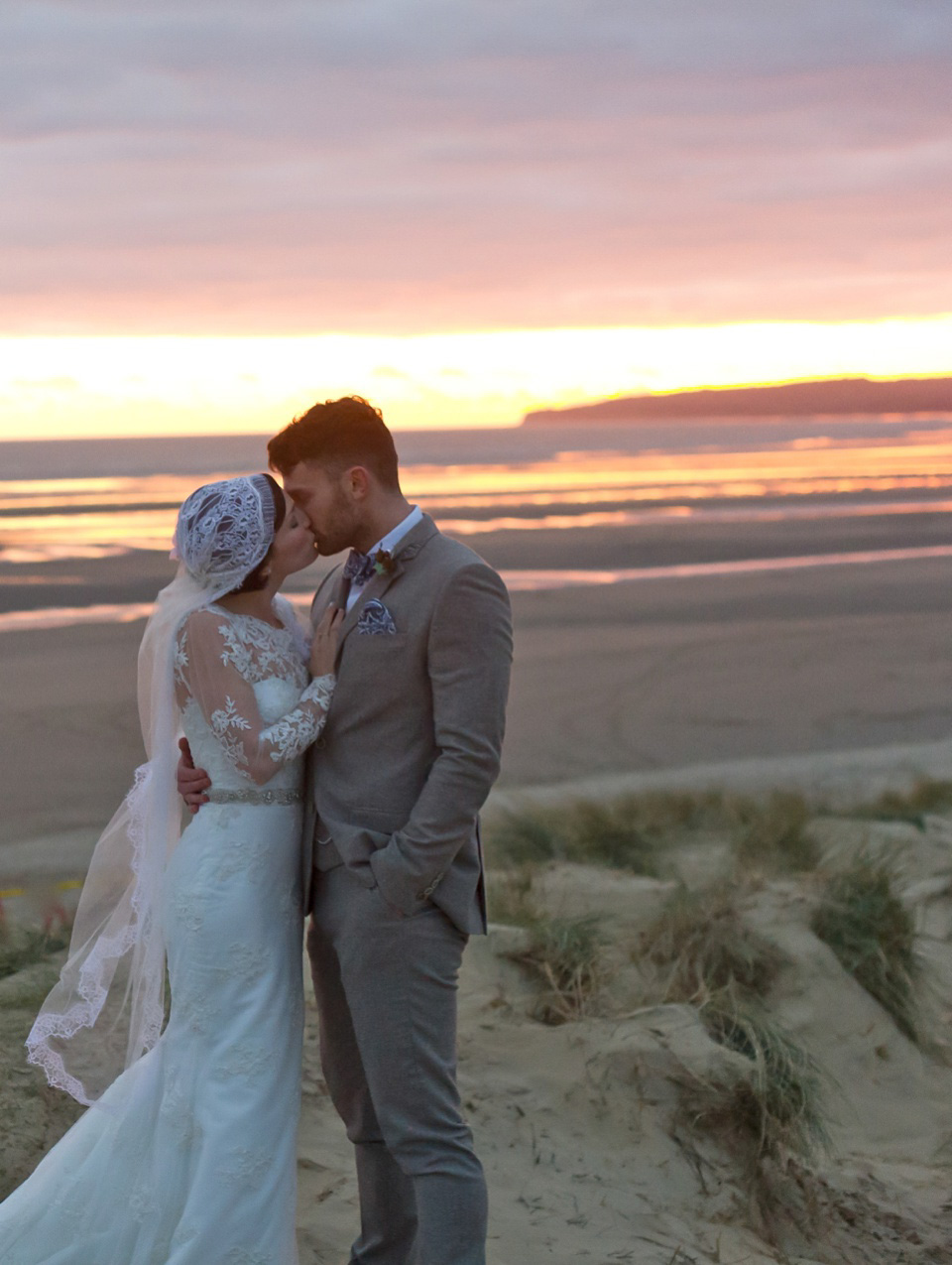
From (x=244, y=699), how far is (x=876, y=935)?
11.6ft

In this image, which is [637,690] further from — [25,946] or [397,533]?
[397,533]

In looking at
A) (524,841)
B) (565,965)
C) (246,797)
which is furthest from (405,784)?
(524,841)

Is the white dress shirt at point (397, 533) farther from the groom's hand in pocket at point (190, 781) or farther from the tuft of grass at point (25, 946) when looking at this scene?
the tuft of grass at point (25, 946)

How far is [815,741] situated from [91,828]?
20.3 feet

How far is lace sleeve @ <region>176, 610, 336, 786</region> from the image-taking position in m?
3.52

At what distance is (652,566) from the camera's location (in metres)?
24.1

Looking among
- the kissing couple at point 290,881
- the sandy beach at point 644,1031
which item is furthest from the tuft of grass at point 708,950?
the kissing couple at point 290,881

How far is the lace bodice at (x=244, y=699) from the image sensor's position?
11.6 feet

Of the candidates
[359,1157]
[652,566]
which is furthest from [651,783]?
[652,566]

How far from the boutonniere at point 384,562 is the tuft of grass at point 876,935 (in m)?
3.34

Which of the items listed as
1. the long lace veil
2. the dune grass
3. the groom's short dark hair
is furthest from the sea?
the groom's short dark hair

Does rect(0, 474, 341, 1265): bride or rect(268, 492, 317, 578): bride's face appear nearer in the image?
rect(0, 474, 341, 1265): bride

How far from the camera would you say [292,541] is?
372 centimetres

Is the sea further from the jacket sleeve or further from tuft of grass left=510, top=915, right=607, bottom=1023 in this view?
the jacket sleeve
